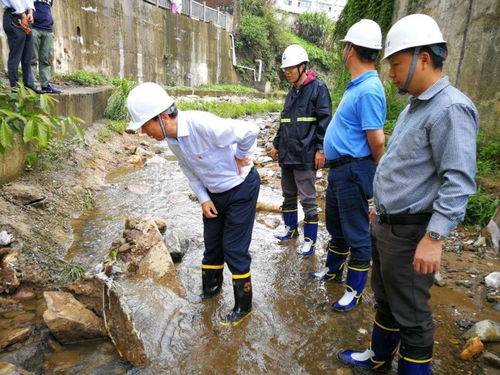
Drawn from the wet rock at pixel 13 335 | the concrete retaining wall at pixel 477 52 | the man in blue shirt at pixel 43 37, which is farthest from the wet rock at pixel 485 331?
the man in blue shirt at pixel 43 37

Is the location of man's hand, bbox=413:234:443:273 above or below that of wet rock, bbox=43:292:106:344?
above

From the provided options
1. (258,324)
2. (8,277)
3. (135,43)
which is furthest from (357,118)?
(135,43)

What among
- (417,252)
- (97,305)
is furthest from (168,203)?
(417,252)

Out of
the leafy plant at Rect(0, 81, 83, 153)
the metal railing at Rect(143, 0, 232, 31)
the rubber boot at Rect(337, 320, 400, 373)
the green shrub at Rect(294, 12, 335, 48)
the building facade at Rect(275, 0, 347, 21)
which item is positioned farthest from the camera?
the building facade at Rect(275, 0, 347, 21)

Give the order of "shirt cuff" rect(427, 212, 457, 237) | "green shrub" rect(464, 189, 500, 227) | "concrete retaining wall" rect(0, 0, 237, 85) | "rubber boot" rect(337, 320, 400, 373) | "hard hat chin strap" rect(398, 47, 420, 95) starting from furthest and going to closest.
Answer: "concrete retaining wall" rect(0, 0, 237, 85) < "green shrub" rect(464, 189, 500, 227) < "rubber boot" rect(337, 320, 400, 373) < "hard hat chin strap" rect(398, 47, 420, 95) < "shirt cuff" rect(427, 212, 457, 237)

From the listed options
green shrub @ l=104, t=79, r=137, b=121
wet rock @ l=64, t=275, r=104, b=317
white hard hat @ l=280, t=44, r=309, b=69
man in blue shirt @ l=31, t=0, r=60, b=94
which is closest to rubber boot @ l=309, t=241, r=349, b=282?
white hard hat @ l=280, t=44, r=309, b=69

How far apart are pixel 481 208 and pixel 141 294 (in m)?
3.87

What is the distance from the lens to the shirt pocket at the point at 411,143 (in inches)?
63.0

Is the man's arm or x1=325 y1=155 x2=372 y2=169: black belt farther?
A: x1=325 y1=155 x2=372 y2=169: black belt

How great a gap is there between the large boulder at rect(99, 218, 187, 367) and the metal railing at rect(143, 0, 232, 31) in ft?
51.3

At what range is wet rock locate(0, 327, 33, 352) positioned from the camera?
2.16m

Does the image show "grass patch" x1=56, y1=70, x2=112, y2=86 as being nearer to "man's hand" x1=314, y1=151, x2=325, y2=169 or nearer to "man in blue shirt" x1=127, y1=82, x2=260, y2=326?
"man's hand" x1=314, y1=151, x2=325, y2=169

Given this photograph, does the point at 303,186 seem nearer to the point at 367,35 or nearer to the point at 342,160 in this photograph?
the point at 342,160

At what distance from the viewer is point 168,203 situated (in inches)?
203
